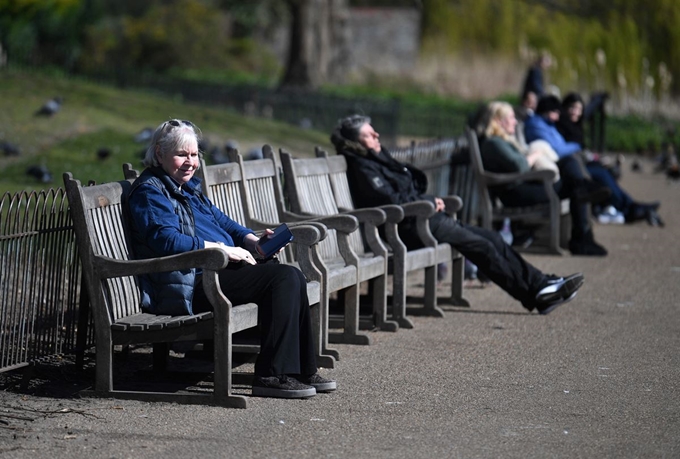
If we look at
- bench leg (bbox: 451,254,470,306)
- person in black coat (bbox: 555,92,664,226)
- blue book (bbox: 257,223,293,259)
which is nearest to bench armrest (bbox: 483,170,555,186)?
person in black coat (bbox: 555,92,664,226)

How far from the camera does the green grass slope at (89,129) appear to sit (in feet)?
53.1

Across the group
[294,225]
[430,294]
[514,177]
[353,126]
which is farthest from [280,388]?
[514,177]

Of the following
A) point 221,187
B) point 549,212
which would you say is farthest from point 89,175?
point 221,187

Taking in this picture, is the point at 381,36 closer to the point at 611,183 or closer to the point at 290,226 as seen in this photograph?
the point at 611,183

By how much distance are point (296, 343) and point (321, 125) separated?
710 inches

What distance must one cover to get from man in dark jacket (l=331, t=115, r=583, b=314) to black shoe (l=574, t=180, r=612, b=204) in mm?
3574

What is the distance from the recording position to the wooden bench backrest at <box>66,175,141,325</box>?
6.12 metres

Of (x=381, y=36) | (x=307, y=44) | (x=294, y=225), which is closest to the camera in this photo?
(x=294, y=225)

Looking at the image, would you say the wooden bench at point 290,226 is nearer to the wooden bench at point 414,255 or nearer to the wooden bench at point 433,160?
the wooden bench at point 414,255

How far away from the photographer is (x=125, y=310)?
20.9 feet

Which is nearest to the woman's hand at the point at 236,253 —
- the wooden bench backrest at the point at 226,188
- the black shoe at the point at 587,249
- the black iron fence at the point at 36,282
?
the black iron fence at the point at 36,282

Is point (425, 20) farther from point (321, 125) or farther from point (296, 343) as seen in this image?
point (296, 343)

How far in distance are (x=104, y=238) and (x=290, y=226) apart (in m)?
1.35

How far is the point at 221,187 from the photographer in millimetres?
7711
